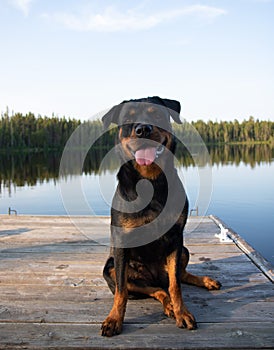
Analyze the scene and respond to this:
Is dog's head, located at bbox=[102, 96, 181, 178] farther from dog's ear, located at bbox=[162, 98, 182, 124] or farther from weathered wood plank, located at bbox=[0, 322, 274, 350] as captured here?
weathered wood plank, located at bbox=[0, 322, 274, 350]

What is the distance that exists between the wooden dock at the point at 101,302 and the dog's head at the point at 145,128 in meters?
1.20

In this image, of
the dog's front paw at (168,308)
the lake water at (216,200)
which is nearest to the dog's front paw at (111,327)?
the dog's front paw at (168,308)

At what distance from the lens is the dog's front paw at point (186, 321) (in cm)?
272

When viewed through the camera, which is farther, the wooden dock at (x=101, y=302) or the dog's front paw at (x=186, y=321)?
the dog's front paw at (x=186, y=321)

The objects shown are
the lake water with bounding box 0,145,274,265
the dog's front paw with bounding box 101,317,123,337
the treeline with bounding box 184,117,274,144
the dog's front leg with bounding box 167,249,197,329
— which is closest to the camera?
the dog's front paw with bounding box 101,317,123,337

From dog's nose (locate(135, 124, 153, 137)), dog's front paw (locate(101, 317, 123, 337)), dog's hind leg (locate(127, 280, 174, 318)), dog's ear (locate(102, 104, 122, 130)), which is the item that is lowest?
dog's front paw (locate(101, 317, 123, 337))

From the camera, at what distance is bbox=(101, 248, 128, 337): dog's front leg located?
270 centimetres

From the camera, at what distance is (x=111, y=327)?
105 inches

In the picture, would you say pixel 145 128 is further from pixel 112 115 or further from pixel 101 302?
pixel 101 302

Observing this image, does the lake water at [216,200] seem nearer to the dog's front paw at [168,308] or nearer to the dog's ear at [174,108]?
the dog's ear at [174,108]

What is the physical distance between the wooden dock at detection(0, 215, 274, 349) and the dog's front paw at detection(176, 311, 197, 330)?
4 cm

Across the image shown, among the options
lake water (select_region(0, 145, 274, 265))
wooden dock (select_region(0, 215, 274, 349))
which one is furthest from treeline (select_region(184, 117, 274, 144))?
wooden dock (select_region(0, 215, 274, 349))

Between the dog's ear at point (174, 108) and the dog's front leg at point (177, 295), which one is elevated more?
the dog's ear at point (174, 108)

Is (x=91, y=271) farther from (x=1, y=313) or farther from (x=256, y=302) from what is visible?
(x=256, y=302)
